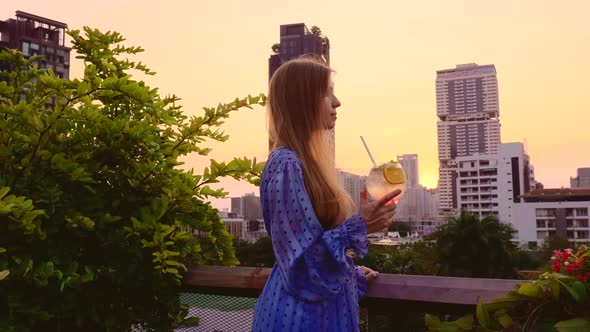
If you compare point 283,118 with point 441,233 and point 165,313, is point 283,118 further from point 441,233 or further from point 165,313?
point 441,233

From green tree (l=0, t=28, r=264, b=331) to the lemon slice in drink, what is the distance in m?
0.71

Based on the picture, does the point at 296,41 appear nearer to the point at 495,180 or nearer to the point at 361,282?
the point at 495,180

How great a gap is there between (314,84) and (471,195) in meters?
96.0

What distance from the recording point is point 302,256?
1.47 metres

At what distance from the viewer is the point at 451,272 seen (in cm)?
3716

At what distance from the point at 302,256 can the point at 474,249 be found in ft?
126

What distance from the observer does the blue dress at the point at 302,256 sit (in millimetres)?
1467

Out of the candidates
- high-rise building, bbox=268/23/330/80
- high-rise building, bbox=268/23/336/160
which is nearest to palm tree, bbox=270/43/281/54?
high-rise building, bbox=268/23/336/160

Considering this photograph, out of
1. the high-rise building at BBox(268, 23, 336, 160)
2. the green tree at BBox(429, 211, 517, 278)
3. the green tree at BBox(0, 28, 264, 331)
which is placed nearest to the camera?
the green tree at BBox(0, 28, 264, 331)

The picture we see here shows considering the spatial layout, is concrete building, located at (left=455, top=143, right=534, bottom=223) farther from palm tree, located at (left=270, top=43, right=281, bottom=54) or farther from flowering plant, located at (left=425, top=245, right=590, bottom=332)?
flowering plant, located at (left=425, top=245, right=590, bottom=332)

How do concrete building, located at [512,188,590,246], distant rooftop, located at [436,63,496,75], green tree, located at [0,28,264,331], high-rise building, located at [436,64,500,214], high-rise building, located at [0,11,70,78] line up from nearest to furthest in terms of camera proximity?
green tree, located at [0,28,264,331], concrete building, located at [512,188,590,246], high-rise building, located at [0,11,70,78], high-rise building, located at [436,64,500,214], distant rooftop, located at [436,63,496,75]

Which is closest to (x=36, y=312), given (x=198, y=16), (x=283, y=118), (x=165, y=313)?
(x=165, y=313)

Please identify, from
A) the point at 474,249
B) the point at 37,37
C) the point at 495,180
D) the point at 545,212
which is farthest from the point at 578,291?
the point at 495,180

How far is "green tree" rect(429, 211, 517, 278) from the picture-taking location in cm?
3731
